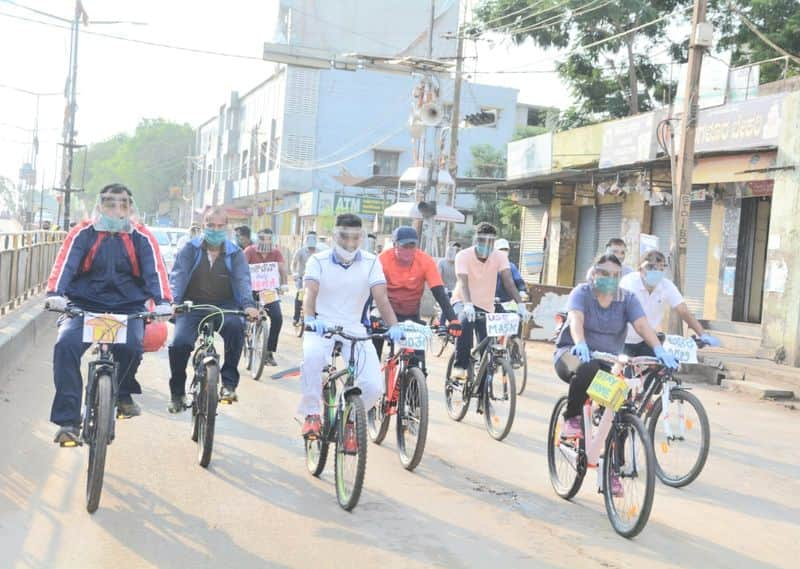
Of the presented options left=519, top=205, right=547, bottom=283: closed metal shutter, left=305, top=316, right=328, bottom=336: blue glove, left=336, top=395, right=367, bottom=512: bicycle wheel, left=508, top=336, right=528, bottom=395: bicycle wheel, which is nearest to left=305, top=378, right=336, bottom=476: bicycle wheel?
left=336, top=395, right=367, bottom=512: bicycle wheel

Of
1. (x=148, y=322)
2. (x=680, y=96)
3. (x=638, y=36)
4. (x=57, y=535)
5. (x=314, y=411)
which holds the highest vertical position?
(x=638, y=36)

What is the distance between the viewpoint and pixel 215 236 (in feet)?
26.0

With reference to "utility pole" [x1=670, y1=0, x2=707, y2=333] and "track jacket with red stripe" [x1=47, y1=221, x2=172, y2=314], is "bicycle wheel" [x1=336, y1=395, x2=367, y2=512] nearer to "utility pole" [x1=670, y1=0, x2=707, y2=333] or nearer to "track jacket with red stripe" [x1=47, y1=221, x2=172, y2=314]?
"track jacket with red stripe" [x1=47, y1=221, x2=172, y2=314]

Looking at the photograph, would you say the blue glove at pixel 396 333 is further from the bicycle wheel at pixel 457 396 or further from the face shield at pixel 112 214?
the bicycle wheel at pixel 457 396

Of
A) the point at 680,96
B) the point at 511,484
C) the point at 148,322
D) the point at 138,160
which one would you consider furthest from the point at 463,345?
the point at 138,160

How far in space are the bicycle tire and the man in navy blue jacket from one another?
4.26 ft

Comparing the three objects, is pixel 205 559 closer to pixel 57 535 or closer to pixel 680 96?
pixel 57 535

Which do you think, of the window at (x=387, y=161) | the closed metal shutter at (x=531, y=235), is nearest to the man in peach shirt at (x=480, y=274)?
the closed metal shutter at (x=531, y=235)

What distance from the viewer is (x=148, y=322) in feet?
21.2

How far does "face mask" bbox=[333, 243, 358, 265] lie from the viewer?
23.0 feet

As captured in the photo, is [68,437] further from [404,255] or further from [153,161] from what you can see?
[153,161]

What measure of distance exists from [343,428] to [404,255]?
106 inches

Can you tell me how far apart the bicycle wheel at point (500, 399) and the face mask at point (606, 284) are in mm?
2205

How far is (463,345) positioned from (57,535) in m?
5.08
